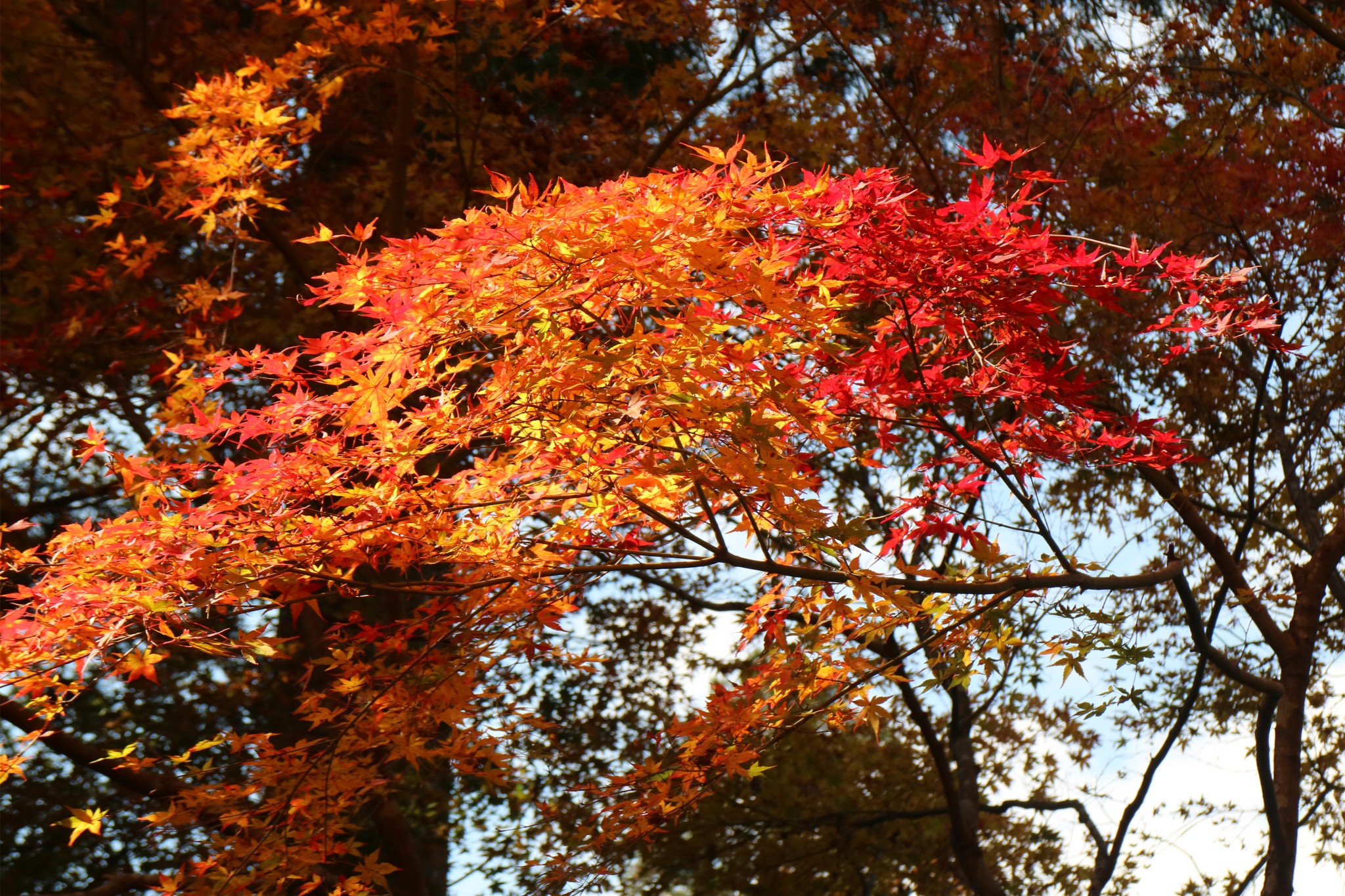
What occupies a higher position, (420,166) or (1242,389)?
(420,166)

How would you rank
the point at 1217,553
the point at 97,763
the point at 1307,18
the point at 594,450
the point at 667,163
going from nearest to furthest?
1. the point at 594,450
2. the point at 1307,18
3. the point at 97,763
4. the point at 1217,553
5. the point at 667,163

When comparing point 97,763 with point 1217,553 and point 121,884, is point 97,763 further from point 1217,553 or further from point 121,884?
point 1217,553

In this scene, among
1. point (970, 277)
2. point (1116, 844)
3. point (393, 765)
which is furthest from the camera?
point (393, 765)

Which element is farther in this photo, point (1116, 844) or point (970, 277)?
point (1116, 844)

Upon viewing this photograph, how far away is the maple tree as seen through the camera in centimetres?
493

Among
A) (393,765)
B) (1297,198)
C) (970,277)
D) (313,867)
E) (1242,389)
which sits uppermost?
(1297,198)

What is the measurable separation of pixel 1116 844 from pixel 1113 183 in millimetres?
3284

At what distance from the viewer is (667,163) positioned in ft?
20.2

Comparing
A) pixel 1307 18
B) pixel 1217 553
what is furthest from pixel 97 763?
pixel 1307 18

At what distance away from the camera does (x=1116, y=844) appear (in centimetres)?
521

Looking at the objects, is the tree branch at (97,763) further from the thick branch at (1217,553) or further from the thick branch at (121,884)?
the thick branch at (1217,553)

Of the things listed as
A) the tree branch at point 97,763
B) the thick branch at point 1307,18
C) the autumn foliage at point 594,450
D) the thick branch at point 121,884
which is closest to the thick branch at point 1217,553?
the autumn foliage at point 594,450

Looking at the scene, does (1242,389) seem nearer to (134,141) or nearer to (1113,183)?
(1113,183)

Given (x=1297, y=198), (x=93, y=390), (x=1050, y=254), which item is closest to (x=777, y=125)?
(x=1297, y=198)
